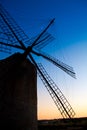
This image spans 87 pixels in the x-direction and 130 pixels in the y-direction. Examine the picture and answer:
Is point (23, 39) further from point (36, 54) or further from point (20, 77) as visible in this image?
point (20, 77)

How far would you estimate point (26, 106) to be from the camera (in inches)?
488

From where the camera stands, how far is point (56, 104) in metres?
13.1

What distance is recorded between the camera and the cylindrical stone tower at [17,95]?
11.2m

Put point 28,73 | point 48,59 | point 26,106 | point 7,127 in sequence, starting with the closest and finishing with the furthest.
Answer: point 7,127, point 26,106, point 28,73, point 48,59

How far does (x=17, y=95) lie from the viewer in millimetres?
11898

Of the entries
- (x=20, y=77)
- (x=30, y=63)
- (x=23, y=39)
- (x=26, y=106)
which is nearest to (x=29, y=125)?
(x=26, y=106)

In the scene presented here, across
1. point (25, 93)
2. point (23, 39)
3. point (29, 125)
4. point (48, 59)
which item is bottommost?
point (29, 125)

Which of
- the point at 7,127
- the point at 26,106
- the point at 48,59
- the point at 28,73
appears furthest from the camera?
the point at 48,59

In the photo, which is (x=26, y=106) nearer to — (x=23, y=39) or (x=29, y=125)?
(x=29, y=125)

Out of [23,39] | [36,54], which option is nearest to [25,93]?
[36,54]

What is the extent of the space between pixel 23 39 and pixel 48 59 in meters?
2.40

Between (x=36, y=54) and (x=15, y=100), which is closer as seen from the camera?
(x=15, y=100)

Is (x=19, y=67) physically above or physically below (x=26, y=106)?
above

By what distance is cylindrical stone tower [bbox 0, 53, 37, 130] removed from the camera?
11.2 metres
